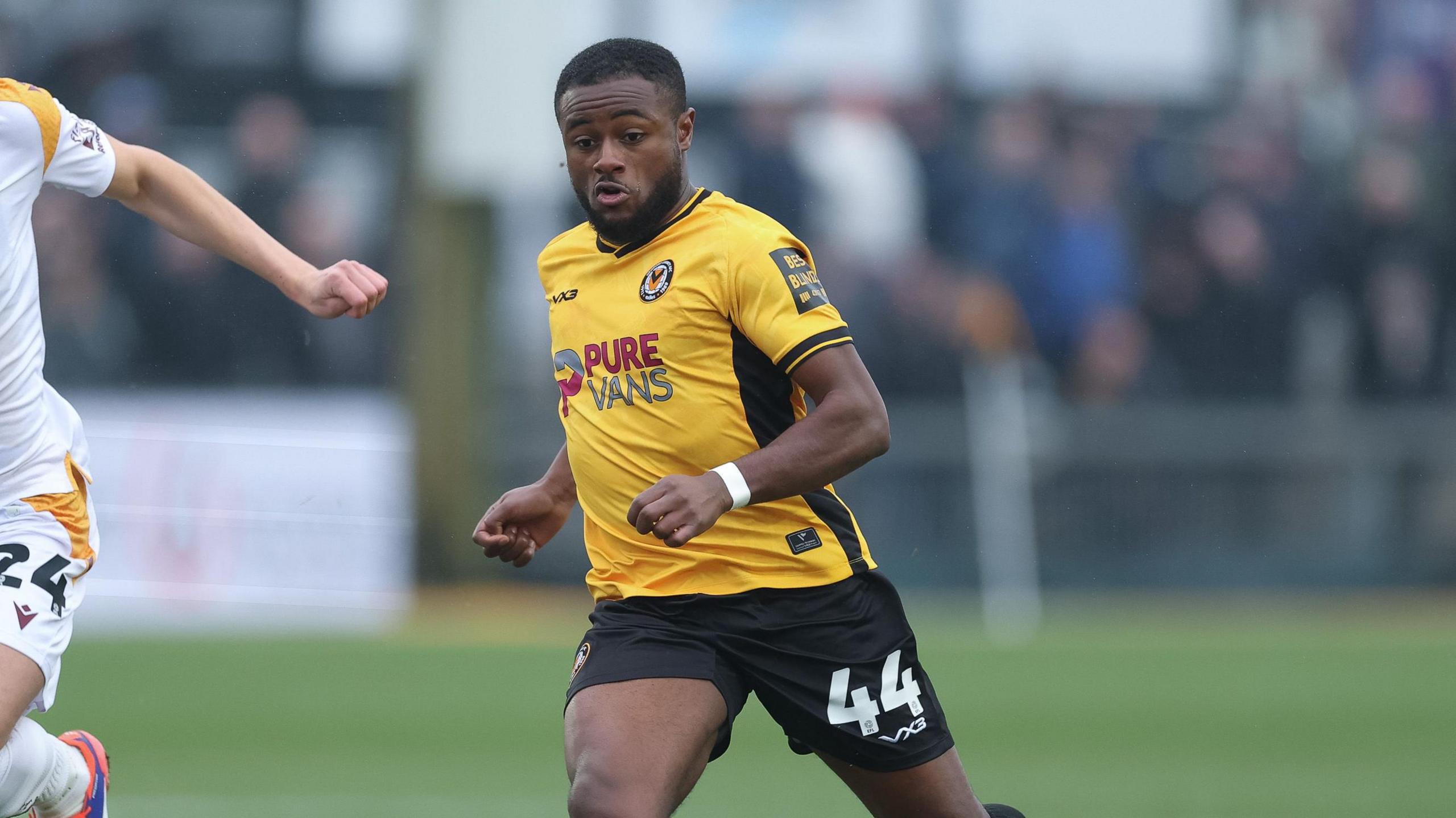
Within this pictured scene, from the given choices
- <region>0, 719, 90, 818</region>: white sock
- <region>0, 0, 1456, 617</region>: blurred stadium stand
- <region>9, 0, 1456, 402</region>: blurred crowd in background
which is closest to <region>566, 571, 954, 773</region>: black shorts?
<region>0, 719, 90, 818</region>: white sock

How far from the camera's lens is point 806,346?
15.5ft

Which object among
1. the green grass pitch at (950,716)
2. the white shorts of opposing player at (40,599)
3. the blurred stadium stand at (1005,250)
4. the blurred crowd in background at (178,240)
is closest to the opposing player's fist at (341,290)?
the white shorts of opposing player at (40,599)

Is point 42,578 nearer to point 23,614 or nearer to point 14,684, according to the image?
point 23,614

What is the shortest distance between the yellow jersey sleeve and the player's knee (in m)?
1.03

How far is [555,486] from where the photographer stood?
17.8 ft

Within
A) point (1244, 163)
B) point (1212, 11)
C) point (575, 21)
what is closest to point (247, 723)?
point (575, 21)

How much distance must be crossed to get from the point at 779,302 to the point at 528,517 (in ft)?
3.40

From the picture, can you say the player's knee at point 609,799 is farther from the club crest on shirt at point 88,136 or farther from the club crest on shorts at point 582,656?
the club crest on shirt at point 88,136

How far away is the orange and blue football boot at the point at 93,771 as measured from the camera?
18.0 feet

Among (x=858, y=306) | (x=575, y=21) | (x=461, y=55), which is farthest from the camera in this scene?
(x=461, y=55)

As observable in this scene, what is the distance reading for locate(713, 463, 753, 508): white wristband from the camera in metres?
4.55

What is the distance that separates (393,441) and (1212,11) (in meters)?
7.59

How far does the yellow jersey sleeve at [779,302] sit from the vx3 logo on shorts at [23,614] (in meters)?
1.85

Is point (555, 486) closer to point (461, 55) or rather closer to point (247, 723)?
point (247, 723)
